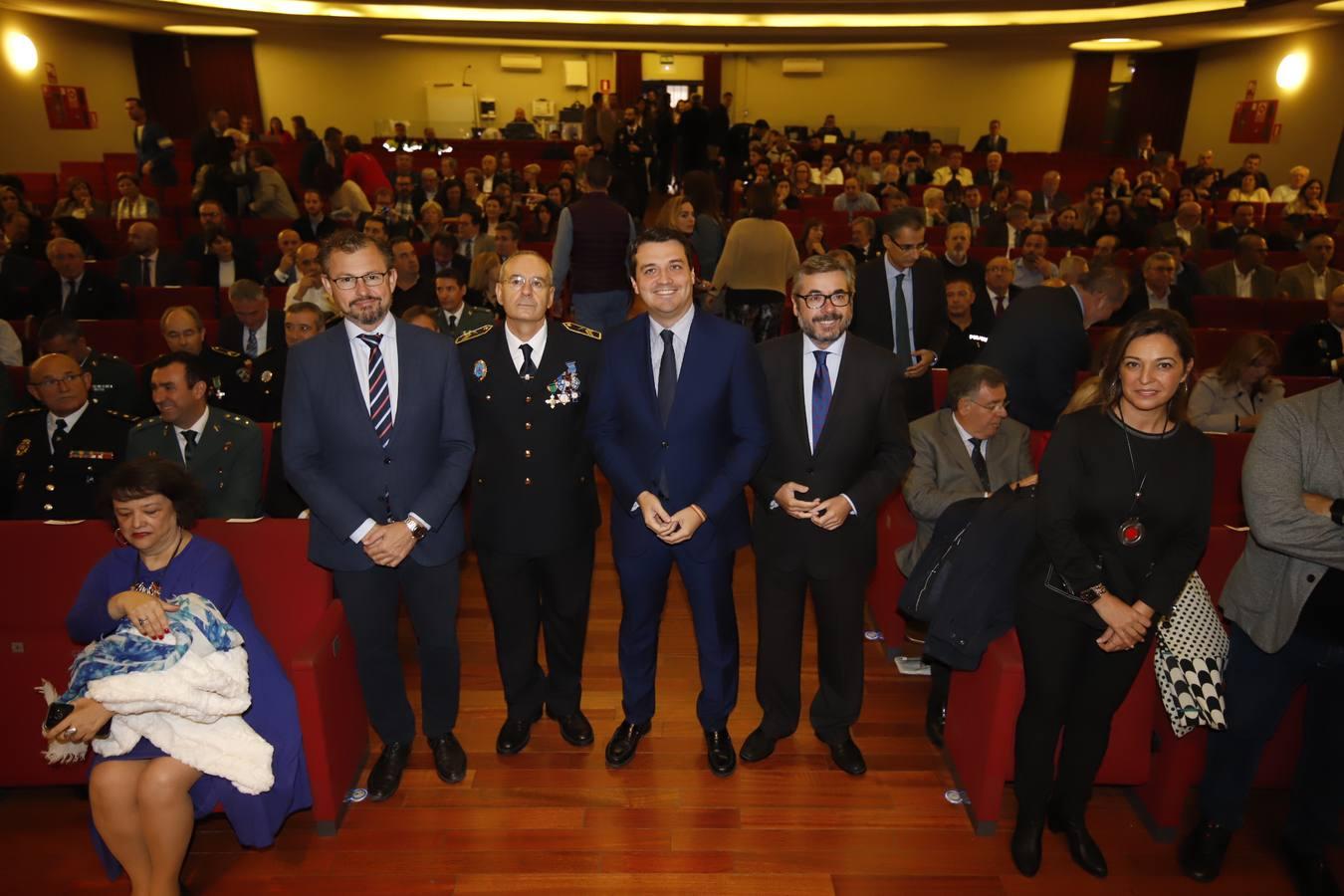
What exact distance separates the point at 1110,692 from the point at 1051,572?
0.39m

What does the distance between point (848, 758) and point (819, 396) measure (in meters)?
1.26

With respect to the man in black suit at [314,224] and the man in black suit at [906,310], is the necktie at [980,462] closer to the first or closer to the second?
the man in black suit at [906,310]

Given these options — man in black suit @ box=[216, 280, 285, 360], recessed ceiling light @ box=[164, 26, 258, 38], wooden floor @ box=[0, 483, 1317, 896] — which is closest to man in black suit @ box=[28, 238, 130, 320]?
man in black suit @ box=[216, 280, 285, 360]

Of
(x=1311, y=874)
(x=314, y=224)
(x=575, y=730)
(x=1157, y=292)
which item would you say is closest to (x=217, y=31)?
(x=314, y=224)

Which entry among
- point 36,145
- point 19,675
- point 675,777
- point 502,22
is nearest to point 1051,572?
point 675,777

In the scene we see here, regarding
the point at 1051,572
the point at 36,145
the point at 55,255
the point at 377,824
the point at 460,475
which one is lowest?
the point at 377,824

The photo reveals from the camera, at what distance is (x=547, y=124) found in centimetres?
1739

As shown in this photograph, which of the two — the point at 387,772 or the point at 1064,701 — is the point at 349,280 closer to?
the point at 387,772

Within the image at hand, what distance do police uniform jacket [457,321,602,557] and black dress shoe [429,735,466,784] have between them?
725 millimetres

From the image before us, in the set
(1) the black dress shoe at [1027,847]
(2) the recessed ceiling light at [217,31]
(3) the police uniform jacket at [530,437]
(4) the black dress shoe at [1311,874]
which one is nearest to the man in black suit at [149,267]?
(3) the police uniform jacket at [530,437]

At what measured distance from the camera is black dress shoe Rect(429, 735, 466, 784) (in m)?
2.84

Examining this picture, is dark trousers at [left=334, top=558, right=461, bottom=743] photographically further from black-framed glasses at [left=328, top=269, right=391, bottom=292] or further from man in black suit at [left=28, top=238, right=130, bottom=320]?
man in black suit at [left=28, top=238, right=130, bottom=320]

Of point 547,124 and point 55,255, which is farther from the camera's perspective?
point 547,124

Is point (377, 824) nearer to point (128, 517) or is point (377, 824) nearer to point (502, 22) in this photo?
point (128, 517)
